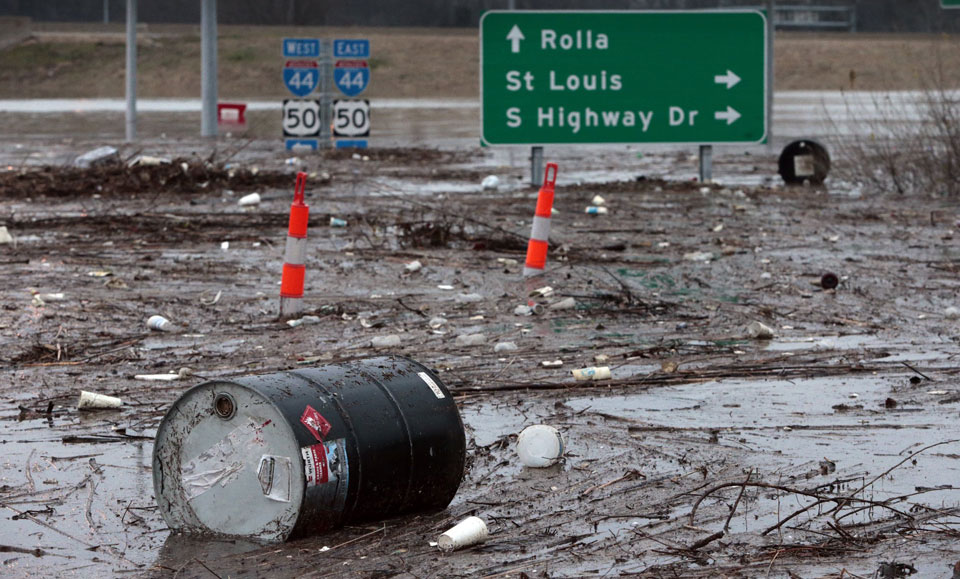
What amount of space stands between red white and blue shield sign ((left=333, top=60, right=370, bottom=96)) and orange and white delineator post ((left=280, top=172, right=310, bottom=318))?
14.9 metres

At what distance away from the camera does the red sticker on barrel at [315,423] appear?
4.14 metres

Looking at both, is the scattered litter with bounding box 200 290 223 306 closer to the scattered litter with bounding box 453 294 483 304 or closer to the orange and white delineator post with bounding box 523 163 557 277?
the scattered litter with bounding box 453 294 483 304

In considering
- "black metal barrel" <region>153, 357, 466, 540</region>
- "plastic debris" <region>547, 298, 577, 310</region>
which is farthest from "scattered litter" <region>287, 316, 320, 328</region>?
"black metal barrel" <region>153, 357, 466, 540</region>

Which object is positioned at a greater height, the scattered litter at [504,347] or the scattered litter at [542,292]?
the scattered litter at [504,347]

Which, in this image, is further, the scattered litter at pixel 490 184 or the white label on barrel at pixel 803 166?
the white label on barrel at pixel 803 166

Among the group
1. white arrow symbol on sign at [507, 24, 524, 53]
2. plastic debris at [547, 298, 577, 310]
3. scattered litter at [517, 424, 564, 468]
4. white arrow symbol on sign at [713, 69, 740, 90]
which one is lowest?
plastic debris at [547, 298, 577, 310]

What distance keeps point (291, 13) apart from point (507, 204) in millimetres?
59967

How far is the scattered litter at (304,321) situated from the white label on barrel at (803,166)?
32.9ft

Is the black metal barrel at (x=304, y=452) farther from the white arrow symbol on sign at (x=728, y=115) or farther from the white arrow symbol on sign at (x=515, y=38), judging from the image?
the white arrow symbol on sign at (x=728, y=115)

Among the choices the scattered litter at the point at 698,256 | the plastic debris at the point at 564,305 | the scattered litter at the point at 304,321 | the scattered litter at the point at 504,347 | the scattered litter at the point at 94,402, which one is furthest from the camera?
the scattered litter at the point at 698,256

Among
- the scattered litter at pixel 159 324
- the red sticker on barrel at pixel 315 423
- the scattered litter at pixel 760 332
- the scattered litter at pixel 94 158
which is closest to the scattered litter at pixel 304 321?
the scattered litter at pixel 159 324

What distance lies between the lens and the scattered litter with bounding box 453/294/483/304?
8.95 metres

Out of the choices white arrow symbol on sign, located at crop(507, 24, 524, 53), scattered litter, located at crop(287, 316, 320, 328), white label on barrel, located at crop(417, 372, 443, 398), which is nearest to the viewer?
white label on barrel, located at crop(417, 372, 443, 398)

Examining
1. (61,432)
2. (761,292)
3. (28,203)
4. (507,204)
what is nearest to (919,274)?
(761,292)
